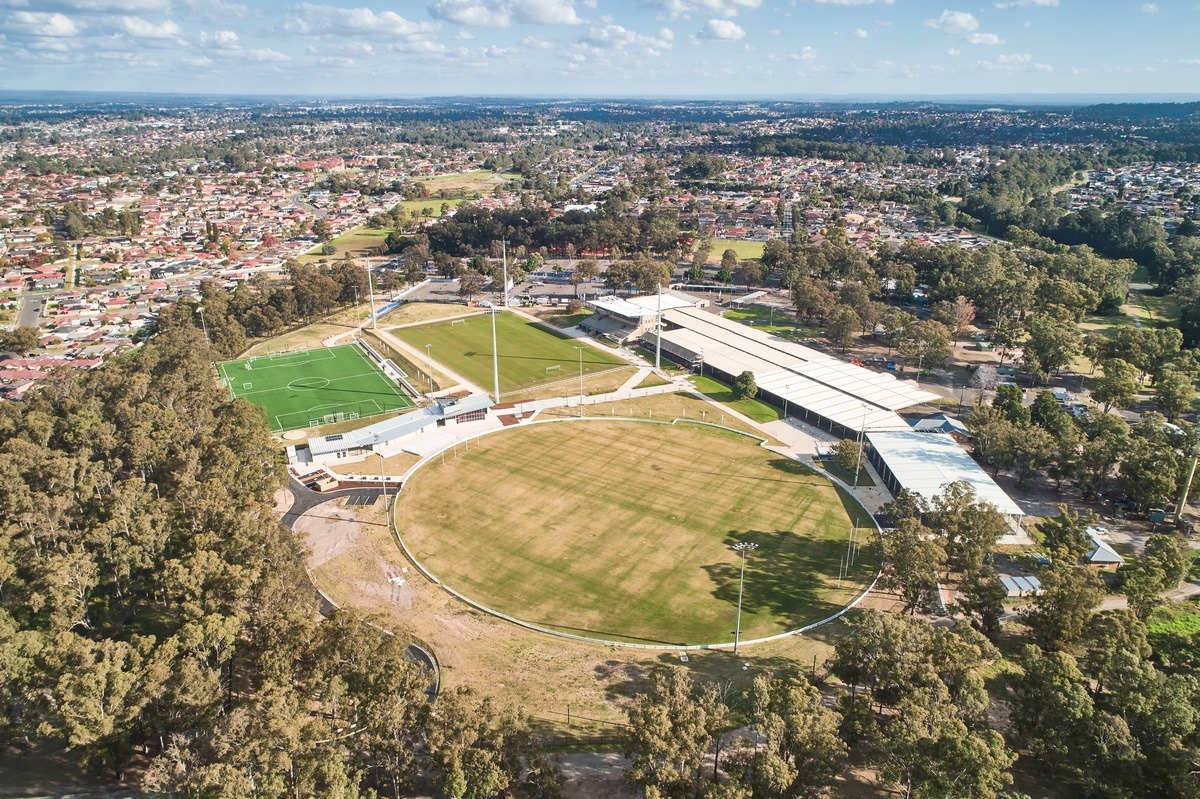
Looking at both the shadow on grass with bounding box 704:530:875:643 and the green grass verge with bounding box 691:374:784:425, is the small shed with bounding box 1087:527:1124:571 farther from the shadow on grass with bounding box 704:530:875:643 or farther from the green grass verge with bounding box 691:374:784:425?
the green grass verge with bounding box 691:374:784:425

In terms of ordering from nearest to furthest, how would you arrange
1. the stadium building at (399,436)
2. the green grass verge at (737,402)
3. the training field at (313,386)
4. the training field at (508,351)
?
the stadium building at (399,436)
the green grass verge at (737,402)
the training field at (313,386)
the training field at (508,351)

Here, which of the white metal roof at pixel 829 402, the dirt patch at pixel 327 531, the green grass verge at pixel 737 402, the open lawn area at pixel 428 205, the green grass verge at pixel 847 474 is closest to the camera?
the dirt patch at pixel 327 531

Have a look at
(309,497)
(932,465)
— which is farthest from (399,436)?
(932,465)

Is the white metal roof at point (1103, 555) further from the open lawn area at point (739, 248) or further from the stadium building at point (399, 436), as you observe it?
the open lawn area at point (739, 248)

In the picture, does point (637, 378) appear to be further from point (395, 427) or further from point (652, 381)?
point (395, 427)

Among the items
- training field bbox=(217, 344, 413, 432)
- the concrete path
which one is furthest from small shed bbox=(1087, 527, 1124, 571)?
training field bbox=(217, 344, 413, 432)

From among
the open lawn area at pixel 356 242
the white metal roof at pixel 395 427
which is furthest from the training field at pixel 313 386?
the open lawn area at pixel 356 242
